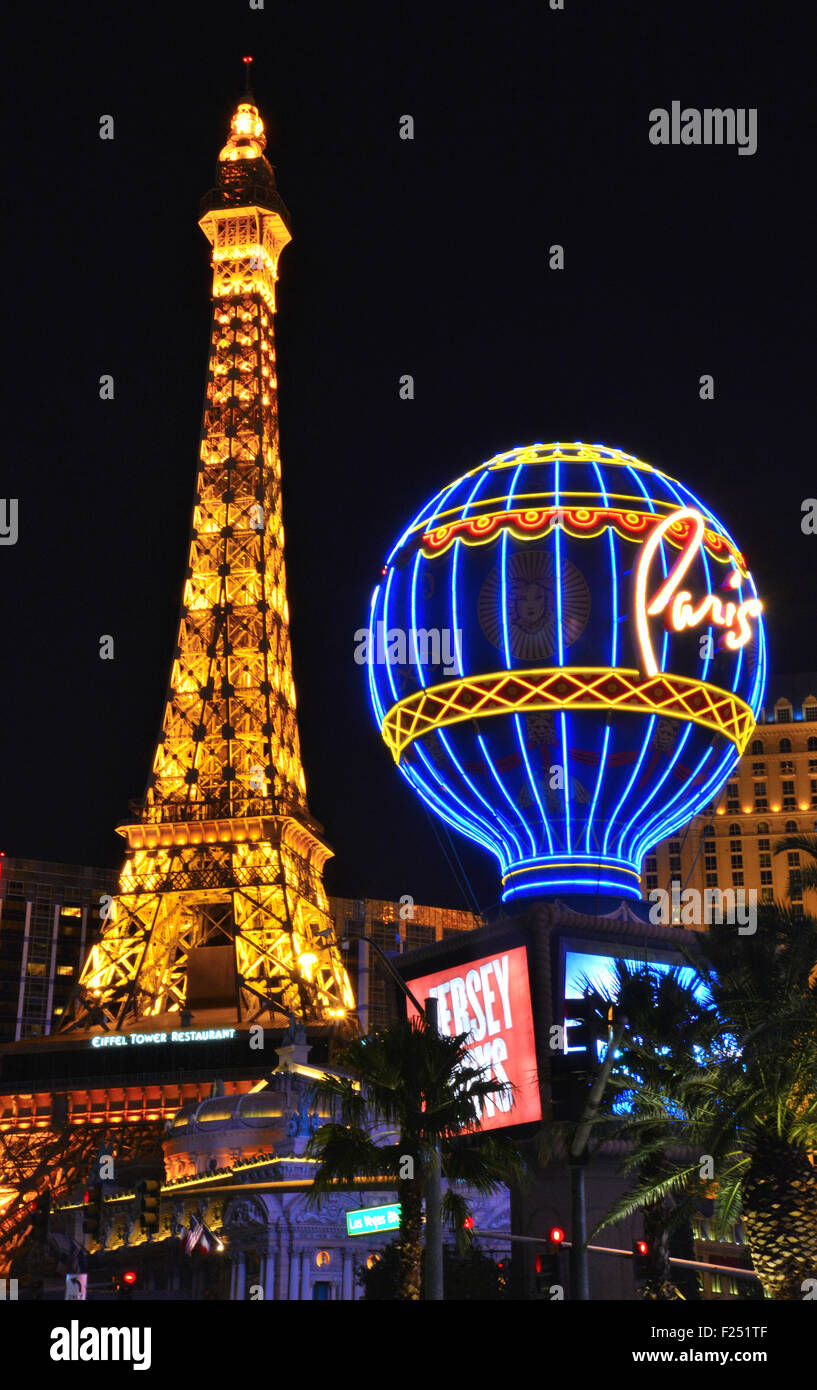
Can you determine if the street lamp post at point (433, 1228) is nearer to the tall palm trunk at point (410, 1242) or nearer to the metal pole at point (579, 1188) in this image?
the tall palm trunk at point (410, 1242)

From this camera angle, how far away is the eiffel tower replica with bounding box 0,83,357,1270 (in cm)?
9288

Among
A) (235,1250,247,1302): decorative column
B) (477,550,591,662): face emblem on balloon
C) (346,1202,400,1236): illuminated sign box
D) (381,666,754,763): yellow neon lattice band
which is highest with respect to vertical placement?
(477,550,591,662): face emblem on balloon

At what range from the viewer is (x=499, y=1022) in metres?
47.1

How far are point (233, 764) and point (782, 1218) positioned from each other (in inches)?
2878

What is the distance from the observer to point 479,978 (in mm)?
48188

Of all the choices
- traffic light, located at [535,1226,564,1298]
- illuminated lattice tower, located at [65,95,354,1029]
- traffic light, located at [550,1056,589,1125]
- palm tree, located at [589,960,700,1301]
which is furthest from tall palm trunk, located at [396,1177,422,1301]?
illuminated lattice tower, located at [65,95,354,1029]

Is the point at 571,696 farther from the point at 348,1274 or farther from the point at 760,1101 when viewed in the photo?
the point at 760,1101

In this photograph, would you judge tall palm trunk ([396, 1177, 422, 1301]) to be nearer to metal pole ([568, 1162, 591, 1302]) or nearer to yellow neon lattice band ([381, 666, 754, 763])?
metal pole ([568, 1162, 591, 1302])

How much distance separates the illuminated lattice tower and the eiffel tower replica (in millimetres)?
115

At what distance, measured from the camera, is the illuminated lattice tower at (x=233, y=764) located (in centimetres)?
9488

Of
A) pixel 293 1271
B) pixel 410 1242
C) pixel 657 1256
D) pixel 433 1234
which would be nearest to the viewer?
pixel 657 1256

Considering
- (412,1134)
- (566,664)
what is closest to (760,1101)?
(412,1134)

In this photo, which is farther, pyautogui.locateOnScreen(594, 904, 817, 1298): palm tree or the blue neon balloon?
the blue neon balloon
